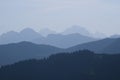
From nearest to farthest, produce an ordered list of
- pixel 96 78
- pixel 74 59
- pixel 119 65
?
pixel 96 78, pixel 119 65, pixel 74 59

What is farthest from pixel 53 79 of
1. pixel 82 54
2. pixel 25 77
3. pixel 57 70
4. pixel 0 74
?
pixel 0 74

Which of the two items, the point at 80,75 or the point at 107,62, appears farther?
the point at 107,62

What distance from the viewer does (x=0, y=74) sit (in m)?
186

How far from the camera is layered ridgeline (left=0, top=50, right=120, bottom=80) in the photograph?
15675cm

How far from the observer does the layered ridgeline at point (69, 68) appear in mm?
156750

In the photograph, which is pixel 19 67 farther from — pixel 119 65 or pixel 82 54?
pixel 119 65

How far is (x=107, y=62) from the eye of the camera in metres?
172

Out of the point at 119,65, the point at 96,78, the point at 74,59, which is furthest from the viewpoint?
the point at 74,59

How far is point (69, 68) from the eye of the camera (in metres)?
170

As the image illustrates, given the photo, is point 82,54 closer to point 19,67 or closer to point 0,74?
point 19,67

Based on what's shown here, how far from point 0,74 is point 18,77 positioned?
19.1m

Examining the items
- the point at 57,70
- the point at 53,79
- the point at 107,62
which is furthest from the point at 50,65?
the point at 107,62

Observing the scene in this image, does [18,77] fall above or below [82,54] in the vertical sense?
below

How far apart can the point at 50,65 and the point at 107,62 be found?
35.5m
